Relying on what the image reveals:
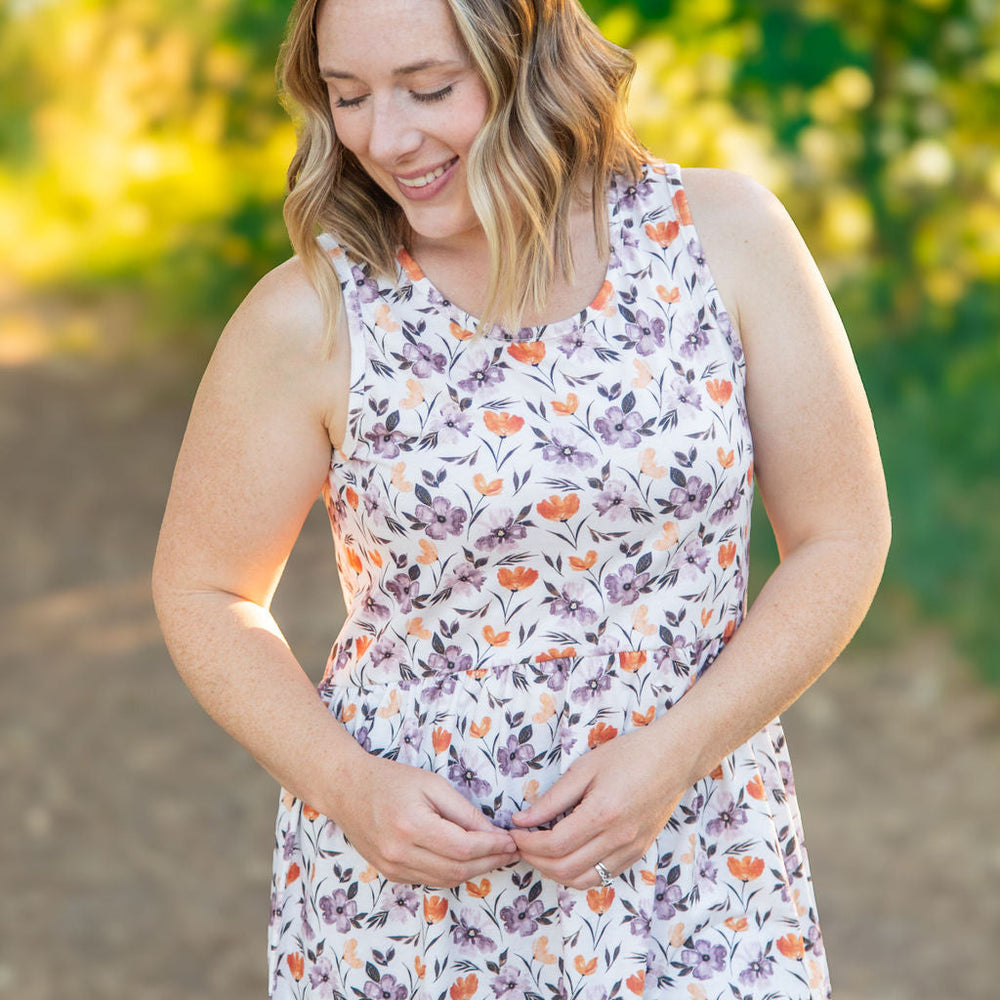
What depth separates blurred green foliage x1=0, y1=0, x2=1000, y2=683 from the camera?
4305 mm

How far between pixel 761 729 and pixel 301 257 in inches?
28.8

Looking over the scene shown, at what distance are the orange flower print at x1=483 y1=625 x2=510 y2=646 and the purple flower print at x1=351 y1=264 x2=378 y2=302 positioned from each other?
39 cm

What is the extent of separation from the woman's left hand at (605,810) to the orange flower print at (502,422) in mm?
351

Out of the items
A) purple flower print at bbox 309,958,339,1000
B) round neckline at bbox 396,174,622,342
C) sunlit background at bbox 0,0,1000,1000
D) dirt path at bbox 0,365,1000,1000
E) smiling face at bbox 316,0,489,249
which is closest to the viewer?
smiling face at bbox 316,0,489,249

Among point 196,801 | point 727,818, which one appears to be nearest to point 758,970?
point 727,818

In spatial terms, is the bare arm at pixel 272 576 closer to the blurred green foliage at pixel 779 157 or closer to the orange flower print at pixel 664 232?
the orange flower print at pixel 664 232

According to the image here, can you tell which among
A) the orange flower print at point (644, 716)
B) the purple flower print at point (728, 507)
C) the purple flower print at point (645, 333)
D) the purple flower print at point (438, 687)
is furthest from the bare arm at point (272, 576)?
the purple flower print at point (728, 507)

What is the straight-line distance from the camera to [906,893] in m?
3.41

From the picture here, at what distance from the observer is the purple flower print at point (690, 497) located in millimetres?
1445

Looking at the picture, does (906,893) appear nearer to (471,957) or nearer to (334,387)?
(471,957)

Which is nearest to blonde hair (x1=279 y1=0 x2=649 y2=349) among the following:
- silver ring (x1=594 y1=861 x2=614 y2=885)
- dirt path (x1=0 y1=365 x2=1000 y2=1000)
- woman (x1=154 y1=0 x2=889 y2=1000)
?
woman (x1=154 y1=0 x2=889 y2=1000)

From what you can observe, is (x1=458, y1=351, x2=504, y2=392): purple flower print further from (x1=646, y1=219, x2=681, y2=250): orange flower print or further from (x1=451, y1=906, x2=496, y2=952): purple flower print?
(x1=451, y1=906, x2=496, y2=952): purple flower print

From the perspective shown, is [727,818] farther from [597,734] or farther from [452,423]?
[452,423]

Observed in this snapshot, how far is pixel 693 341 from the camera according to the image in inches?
58.1
